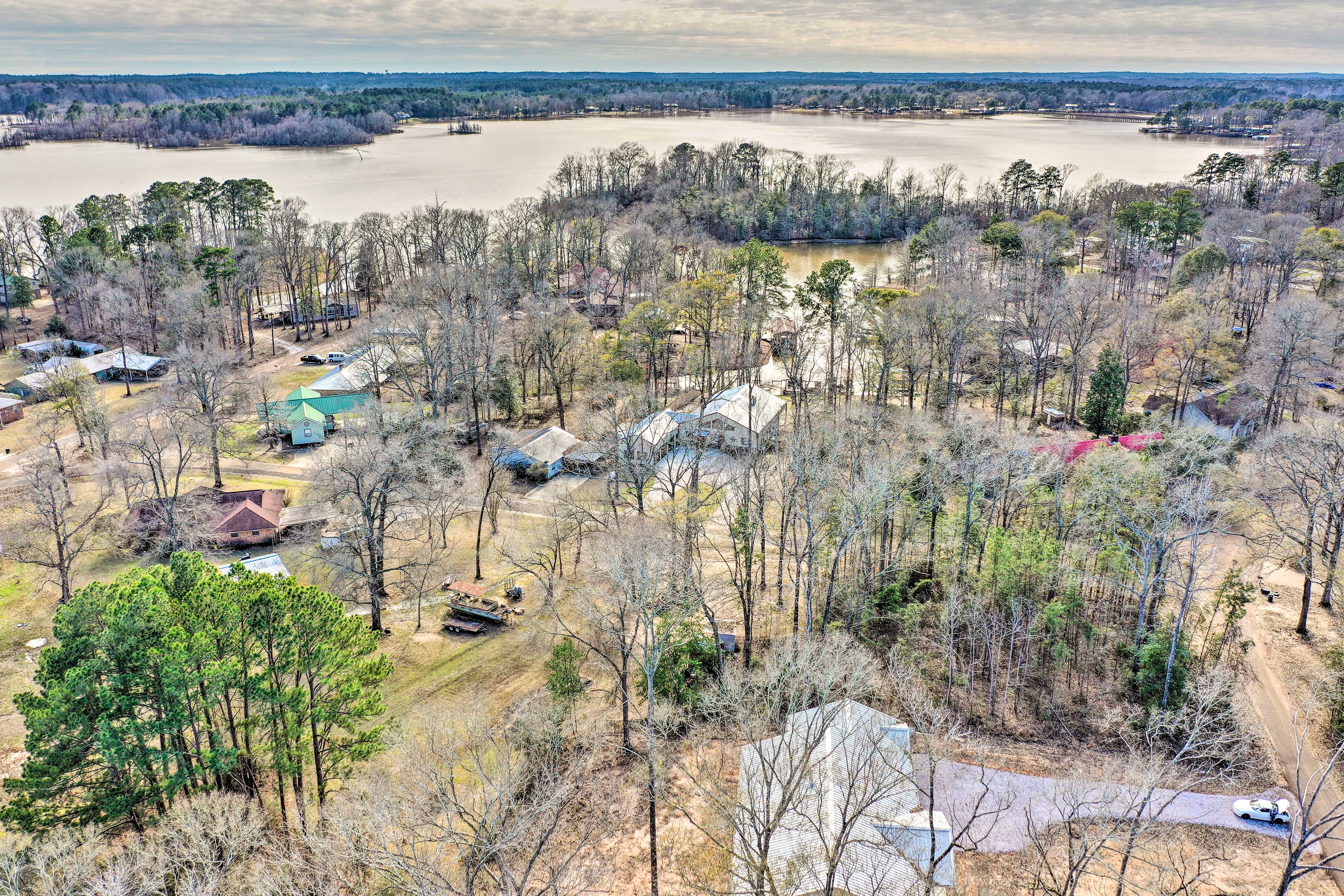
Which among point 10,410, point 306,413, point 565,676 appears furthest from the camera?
point 10,410

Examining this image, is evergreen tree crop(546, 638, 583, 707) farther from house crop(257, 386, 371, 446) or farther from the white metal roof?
house crop(257, 386, 371, 446)

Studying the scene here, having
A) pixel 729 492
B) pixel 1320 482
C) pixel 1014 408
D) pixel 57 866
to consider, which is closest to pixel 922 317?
pixel 1014 408

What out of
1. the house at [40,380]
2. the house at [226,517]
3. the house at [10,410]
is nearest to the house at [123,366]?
the house at [40,380]

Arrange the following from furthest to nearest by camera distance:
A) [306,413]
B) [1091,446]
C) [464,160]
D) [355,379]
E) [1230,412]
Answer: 1. [464,160]
2. [355,379]
3. [306,413]
4. [1230,412]
5. [1091,446]

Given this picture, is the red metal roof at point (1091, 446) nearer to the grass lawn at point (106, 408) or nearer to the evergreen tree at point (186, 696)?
the evergreen tree at point (186, 696)

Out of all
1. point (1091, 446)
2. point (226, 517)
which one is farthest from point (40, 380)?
point (1091, 446)

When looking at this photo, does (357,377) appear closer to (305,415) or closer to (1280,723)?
(305,415)
